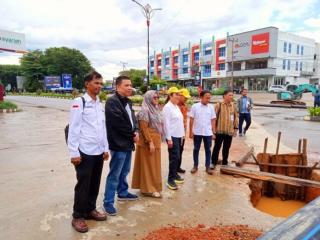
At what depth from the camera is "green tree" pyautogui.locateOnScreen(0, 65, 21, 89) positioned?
87375mm

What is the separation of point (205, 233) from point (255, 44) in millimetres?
55833

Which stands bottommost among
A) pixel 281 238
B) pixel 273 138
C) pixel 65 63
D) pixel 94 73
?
pixel 273 138

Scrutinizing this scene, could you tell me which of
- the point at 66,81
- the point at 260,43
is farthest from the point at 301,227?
the point at 66,81

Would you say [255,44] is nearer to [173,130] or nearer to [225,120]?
[225,120]

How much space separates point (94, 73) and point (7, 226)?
2074 millimetres

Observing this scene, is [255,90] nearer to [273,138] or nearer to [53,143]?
[273,138]

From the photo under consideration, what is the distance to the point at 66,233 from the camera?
11.5 feet

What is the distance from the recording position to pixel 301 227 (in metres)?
1.21

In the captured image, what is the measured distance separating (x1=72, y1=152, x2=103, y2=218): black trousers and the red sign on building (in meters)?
53.7

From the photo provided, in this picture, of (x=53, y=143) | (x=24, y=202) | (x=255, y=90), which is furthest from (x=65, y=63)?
(x=24, y=202)

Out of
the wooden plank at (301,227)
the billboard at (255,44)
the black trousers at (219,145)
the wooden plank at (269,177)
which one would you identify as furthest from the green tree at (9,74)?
the wooden plank at (301,227)

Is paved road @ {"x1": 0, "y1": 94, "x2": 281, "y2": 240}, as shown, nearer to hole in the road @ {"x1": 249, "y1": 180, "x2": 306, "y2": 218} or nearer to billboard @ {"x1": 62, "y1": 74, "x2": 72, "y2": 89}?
hole in the road @ {"x1": 249, "y1": 180, "x2": 306, "y2": 218}

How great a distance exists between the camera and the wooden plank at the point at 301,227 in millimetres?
1157

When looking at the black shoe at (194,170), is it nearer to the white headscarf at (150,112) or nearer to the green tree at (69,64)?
the white headscarf at (150,112)
